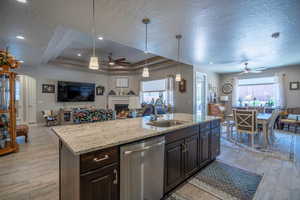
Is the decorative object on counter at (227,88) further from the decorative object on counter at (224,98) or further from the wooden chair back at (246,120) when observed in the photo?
the wooden chair back at (246,120)

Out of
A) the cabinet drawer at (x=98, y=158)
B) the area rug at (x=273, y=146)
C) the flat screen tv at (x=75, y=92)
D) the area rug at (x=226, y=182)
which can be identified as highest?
the flat screen tv at (x=75, y=92)

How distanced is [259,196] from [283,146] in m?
2.89

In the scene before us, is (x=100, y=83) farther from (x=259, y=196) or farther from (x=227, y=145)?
(x=259, y=196)

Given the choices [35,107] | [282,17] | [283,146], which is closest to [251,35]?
[282,17]

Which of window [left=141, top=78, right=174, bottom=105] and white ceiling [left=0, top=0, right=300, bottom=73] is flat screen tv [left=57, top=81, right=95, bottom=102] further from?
white ceiling [left=0, top=0, right=300, bottom=73]

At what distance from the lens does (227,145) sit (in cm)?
396

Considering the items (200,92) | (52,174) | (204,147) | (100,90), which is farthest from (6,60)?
(200,92)

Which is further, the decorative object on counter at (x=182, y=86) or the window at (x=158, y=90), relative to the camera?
the window at (x=158, y=90)

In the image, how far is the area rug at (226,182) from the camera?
198 cm

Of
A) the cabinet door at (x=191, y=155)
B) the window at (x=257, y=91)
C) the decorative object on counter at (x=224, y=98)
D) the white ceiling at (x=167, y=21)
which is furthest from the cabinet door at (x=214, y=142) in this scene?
the decorative object on counter at (x=224, y=98)

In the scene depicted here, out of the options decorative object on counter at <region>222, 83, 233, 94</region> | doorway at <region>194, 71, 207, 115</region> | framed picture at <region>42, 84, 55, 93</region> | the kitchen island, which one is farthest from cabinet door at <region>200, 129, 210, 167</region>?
framed picture at <region>42, 84, 55, 93</region>

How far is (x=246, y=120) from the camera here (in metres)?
3.81

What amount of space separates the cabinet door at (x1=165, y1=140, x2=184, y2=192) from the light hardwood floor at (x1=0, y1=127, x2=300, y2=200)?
267mm

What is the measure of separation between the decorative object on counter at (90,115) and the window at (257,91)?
681 cm
